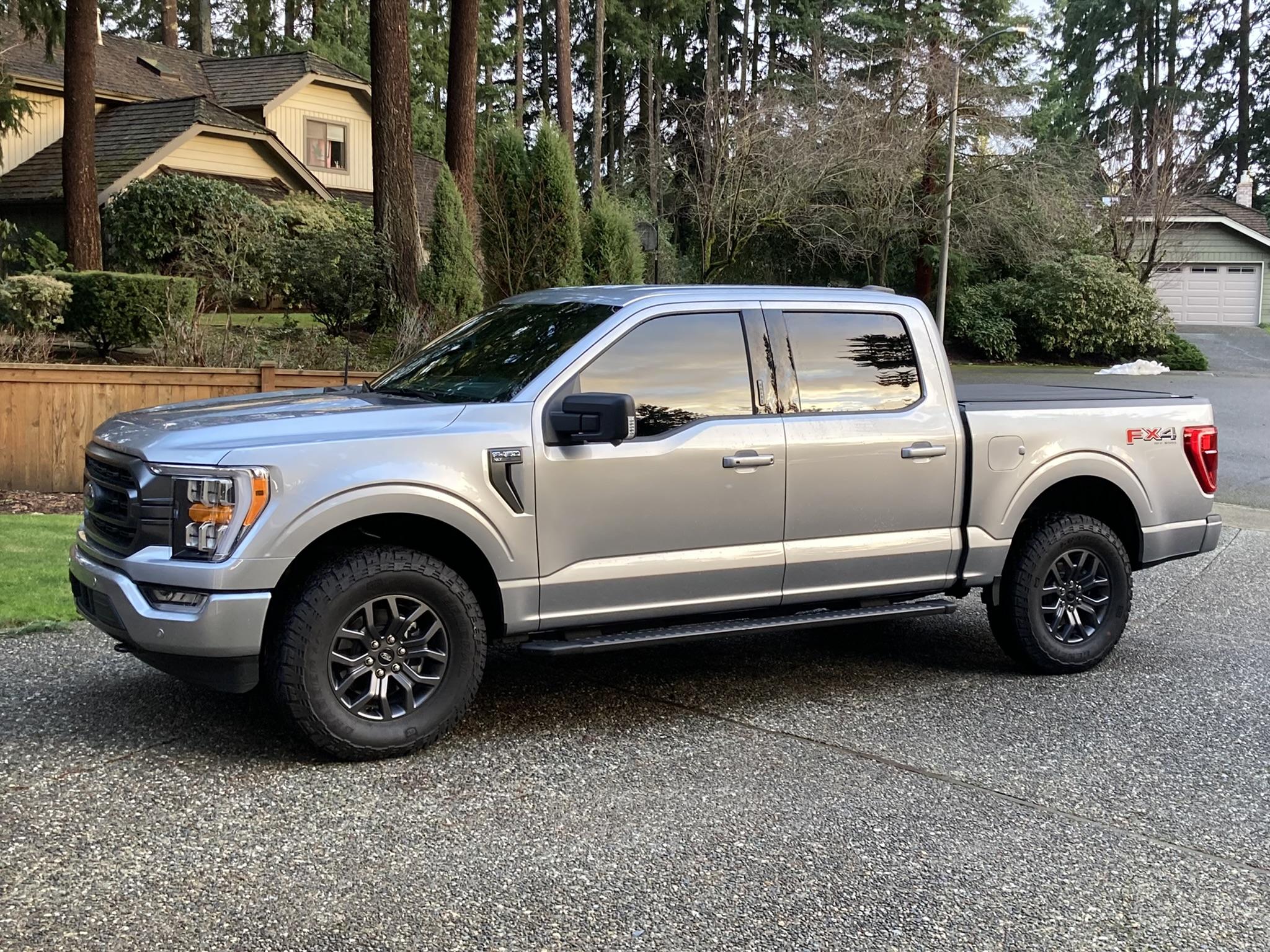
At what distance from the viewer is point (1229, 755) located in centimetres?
549

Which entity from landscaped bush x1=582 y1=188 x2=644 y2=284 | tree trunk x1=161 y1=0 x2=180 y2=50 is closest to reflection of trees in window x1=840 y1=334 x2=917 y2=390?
landscaped bush x1=582 y1=188 x2=644 y2=284

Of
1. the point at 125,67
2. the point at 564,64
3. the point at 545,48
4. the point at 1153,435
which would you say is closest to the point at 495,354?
the point at 1153,435

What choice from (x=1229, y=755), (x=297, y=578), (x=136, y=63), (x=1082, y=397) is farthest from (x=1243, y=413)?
(x=136, y=63)

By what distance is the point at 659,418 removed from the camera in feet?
18.4

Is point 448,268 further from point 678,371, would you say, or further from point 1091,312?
point 1091,312

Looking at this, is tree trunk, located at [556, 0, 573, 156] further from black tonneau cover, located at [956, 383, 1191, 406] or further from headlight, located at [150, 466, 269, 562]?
headlight, located at [150, 466, 269, 562]

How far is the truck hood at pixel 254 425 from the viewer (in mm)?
4797

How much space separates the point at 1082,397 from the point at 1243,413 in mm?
17939

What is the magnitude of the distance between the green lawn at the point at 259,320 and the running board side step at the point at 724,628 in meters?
10.4

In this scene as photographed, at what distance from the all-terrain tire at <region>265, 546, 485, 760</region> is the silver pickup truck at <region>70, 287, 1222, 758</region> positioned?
0.03 feet

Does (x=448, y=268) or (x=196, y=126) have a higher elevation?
(x=196, y=126)

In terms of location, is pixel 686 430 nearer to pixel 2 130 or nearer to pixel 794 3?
pixel 2 130

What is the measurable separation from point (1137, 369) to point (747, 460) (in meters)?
30.0

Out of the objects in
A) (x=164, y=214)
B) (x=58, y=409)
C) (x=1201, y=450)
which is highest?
(x=164, y=214)
